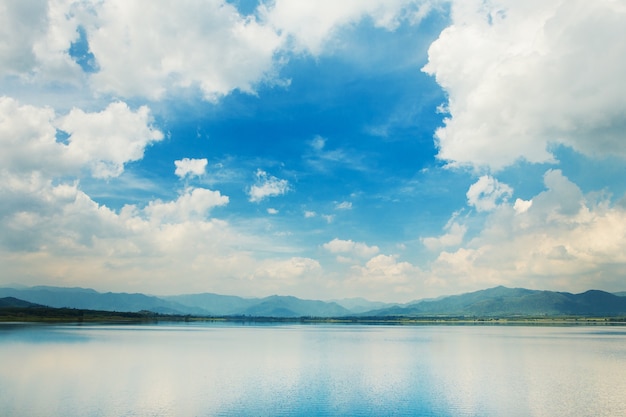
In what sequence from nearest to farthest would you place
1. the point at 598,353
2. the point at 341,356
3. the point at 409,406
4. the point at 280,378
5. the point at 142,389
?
the point at 409,406 → the point at 142,389 → the point at 280,378 → the point at 341,356 → the point at 598,353

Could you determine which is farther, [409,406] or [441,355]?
[441,355]

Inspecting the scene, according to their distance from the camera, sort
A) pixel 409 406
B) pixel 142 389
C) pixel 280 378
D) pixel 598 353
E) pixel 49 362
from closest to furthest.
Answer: pixel 409 406
pixel 142 389
pixel 280 378
pixel 49 362
pixel 598 353

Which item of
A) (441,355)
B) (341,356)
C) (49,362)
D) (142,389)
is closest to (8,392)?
(142,389)

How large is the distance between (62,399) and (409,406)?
103 feet

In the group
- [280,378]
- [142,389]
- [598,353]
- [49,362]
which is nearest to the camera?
[142,389]

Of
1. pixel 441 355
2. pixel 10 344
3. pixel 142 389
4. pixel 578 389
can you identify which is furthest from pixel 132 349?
pixel 578 389

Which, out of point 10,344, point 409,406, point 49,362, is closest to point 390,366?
point 409,406

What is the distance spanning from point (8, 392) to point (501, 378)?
54424 mm

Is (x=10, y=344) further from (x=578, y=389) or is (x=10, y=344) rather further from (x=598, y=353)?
(x=598, y=353)

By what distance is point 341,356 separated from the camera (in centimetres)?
8306

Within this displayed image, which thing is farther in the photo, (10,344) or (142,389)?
(10,344)

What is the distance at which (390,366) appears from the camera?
68.2 metres

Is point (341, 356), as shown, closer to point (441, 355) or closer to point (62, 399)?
point (441, 355)

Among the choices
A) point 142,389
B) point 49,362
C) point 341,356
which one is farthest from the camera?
point 341,356
